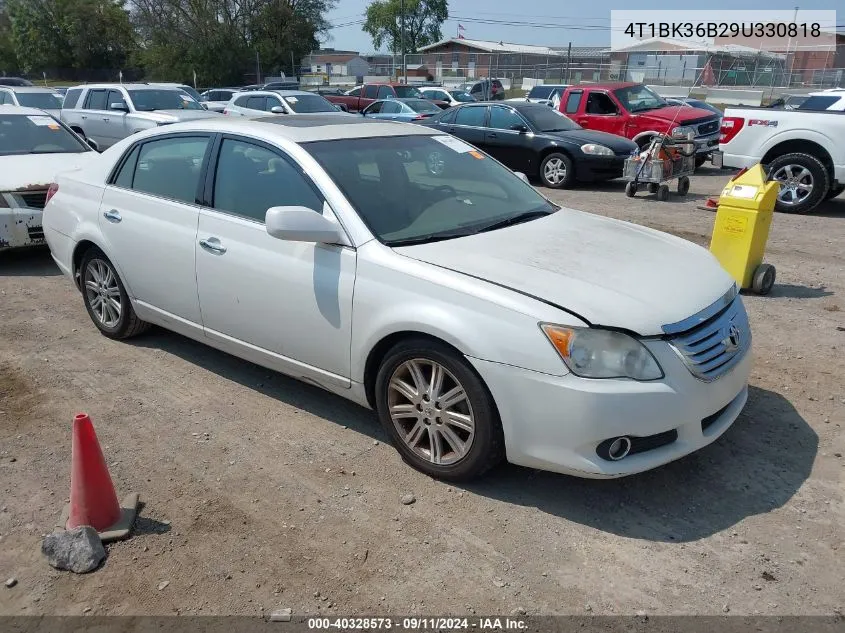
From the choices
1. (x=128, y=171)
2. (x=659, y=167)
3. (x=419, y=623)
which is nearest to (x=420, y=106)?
(x=659, y=167)

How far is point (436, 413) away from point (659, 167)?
9010mm

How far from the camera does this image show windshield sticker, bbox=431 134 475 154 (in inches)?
185

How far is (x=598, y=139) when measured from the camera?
12.9 metres

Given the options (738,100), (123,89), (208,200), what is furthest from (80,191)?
(738,100)

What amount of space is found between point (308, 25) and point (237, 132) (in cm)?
5365

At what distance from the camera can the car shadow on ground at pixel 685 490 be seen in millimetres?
3240

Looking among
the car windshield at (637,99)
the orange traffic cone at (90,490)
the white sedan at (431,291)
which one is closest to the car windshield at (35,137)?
the white sedan at (431,291)

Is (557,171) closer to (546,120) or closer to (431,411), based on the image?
(546,120)

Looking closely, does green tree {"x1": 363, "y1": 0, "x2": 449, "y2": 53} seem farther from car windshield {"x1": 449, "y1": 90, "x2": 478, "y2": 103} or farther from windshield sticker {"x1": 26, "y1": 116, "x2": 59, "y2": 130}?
windshield sticker {"x1": 26, "y1": 116, "x2": 59, "y2": 130}

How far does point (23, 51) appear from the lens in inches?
2516

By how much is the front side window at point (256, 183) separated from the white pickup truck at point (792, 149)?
8.08m

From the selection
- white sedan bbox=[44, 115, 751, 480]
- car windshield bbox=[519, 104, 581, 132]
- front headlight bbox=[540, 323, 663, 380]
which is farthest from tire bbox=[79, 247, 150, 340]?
car windshield bbox=[519, 104, 581, 132]

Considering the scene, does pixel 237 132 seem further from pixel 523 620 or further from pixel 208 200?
pixel 523 620

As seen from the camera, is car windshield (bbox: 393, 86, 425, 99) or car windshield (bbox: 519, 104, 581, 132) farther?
car windshield (bbox: 393, 86, 425, 99)
